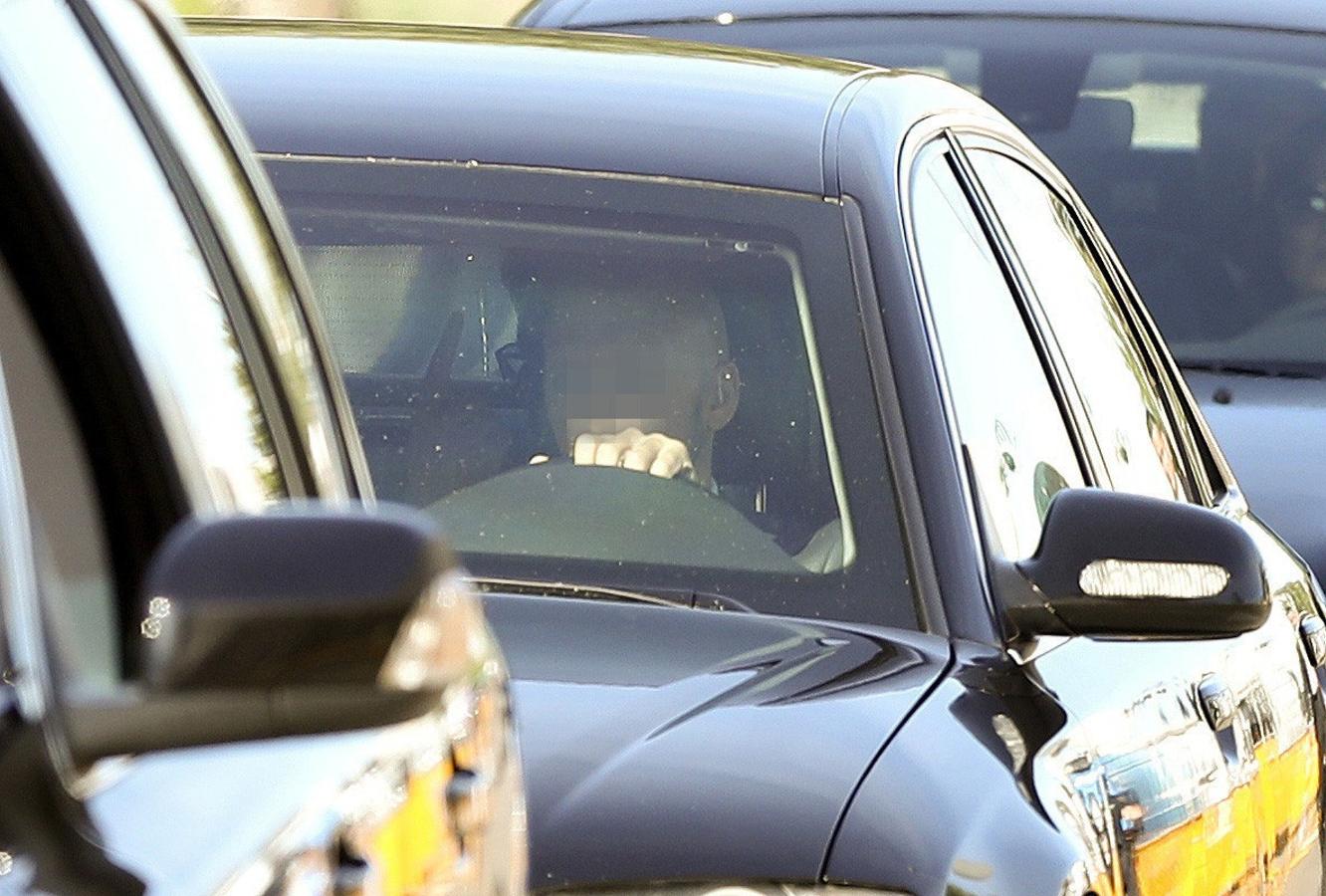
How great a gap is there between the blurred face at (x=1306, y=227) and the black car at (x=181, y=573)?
5547mm

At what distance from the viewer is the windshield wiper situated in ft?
12.6

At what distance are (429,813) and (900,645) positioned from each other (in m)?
1.53

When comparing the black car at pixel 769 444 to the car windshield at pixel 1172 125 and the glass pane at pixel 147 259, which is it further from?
the car windshield at pixel 1172 125

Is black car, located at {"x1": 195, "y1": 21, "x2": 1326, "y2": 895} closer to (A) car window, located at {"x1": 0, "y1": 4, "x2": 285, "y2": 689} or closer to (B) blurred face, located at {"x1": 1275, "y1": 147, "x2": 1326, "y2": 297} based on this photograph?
(A) car window, located at {"x1": 0, "y1": 4, "x2": 285, "y2": 689}

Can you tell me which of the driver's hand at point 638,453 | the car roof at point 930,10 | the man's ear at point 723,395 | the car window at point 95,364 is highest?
the car roof at point 930,10

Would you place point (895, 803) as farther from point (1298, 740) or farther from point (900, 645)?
point (1298, 740)

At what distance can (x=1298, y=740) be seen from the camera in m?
4.87

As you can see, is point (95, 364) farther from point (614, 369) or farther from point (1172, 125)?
point (1172, 125)

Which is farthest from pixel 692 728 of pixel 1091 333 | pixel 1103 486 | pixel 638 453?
pixel 1091 333

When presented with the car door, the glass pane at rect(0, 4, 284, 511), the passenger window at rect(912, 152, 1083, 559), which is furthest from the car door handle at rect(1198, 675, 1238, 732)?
the glass pane at rect(0, 4, 284, 511)

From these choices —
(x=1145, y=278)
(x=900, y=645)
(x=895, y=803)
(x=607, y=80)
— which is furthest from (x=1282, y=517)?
(x=895, y=803)

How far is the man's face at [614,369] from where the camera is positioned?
13.5 feet

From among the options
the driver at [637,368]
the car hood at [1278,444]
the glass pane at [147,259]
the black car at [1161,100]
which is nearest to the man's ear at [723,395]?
the driver at [637,368]

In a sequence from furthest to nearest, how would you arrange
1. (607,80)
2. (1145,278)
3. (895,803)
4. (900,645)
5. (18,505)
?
(1145,278) < (607,80) < (900,645) < (895,803) < (18,505)
